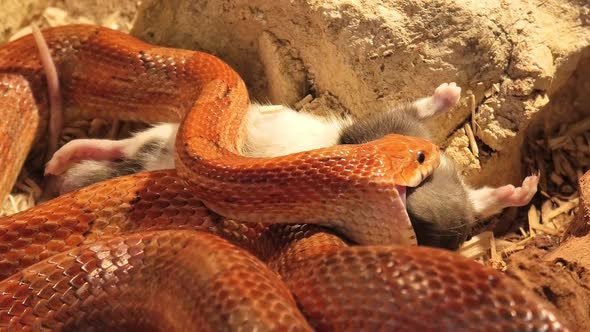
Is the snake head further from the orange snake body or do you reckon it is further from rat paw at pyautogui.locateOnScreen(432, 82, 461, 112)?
rat paw at pyautogui.locateOnScreen(432, 82, 461, 112)

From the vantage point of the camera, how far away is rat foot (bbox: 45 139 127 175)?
10.1 feet

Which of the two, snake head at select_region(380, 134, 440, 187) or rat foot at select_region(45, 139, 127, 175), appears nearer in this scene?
snake head at select_region(380, 134, 440, 187)

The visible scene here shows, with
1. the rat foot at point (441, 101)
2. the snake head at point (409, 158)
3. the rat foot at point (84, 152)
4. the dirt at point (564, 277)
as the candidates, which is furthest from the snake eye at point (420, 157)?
the rat foot at point (84, 152)

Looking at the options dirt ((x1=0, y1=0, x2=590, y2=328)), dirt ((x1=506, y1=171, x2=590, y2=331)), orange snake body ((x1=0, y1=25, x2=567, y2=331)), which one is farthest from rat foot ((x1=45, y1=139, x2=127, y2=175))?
dirt ((x1=506, y1=171, x2=590, y2=331))

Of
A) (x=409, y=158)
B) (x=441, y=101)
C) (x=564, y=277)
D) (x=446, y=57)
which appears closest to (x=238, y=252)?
(x=409, y=158)

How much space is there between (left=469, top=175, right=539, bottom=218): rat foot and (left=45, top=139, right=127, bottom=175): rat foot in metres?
1.70

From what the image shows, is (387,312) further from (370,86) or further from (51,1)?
(51,1)

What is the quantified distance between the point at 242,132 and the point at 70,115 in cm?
116

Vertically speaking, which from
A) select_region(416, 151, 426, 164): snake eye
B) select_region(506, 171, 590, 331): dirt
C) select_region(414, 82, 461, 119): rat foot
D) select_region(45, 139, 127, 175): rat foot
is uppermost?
select_region(414, 82, 461, 119): rat foot

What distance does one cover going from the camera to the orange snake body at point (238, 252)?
5.88ft

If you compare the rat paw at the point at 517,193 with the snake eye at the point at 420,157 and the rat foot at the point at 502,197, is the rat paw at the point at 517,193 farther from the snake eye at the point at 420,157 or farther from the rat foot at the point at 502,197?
the snake eye at the point at 420,157

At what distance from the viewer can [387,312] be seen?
1.82 metres

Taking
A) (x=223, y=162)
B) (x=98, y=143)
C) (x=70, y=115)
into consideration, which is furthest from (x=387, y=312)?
(x=70, y=115)

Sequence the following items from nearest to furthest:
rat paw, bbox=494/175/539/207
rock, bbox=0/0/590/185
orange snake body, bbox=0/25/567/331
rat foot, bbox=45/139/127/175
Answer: orange snake body, bbox=0/25/567/331
rat paw, bbox=494/175/539/207
rock, bbox=0/0/590/185
rat foot, bbox=45/139/127/175
